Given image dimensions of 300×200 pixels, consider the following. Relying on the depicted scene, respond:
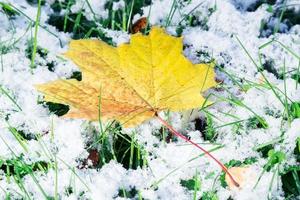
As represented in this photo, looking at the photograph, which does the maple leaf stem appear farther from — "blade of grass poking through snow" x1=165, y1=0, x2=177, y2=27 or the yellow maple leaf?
"blade of grass poking through snow" x1=165, y1=0, x2=177, y2=27

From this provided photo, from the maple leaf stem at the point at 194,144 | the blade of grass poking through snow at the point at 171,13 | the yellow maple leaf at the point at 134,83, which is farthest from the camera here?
the blade of grass poking through snow at the point at 171,13

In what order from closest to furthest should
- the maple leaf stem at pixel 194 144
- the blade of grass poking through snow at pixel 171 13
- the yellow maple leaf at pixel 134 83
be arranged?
the maple leaf stem at pixel 194 144 < the yellow maple leaf at pixel 134 83 < the blade of grass poking through snow at pixel 171 13

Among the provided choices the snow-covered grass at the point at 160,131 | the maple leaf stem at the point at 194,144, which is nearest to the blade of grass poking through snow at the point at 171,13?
the snow-covered grass at the point at 160,131

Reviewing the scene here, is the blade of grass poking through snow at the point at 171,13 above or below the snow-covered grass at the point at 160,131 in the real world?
above

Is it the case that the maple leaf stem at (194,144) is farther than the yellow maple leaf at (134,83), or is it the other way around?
the yellow maple leaf at (134,83)

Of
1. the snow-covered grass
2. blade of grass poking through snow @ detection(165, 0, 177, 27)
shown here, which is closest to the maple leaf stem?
the snow-covered grass

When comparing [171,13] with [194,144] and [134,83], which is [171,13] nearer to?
[134,83]

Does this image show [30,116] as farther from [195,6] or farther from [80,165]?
[195,6]

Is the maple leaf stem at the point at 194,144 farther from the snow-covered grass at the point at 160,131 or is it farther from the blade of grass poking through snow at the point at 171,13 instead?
the blade of grass poking through snow at the point at 171,13
